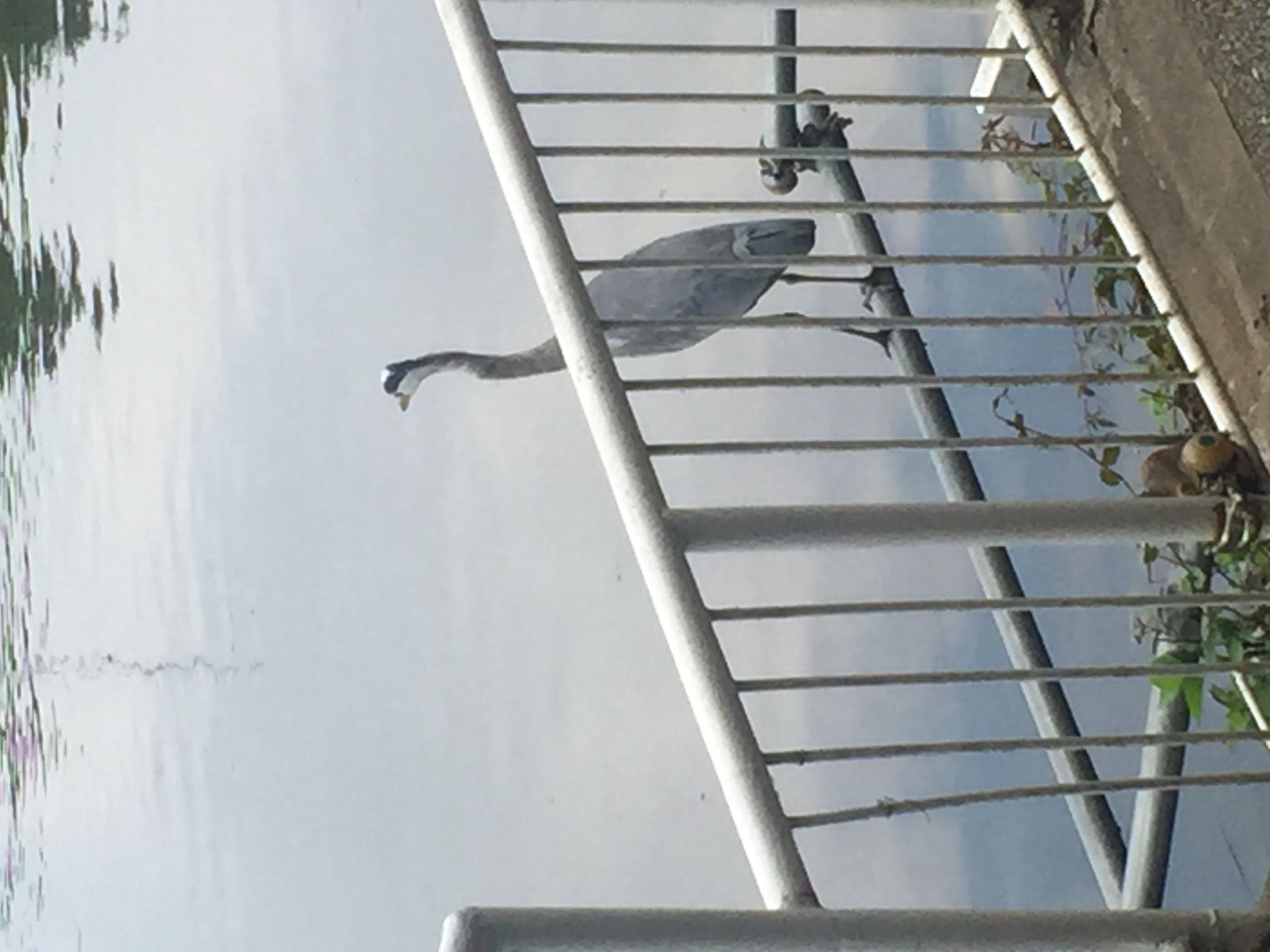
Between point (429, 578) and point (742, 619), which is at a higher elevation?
point (429, 578)

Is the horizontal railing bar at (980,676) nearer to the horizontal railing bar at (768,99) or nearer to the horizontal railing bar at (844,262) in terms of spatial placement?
the horizontal railing bar at (844,262)

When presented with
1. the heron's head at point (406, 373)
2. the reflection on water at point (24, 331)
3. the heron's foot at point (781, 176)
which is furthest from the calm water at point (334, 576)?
the heron's foot at point (781, 176)

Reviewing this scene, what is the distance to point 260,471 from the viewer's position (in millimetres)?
1439

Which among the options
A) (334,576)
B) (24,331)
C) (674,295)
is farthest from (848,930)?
(24,331)

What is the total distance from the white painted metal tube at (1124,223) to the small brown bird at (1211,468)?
15mm

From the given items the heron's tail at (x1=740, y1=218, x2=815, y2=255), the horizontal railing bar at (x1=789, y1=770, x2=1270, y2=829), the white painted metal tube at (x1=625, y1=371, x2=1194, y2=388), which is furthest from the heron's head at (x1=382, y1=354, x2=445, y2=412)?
the horizontal railing bar at (x1=789, y1=770, x2=1270, y2=829)

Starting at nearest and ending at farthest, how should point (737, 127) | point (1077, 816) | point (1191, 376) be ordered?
point (1191, 376), point (1077, 816), point (737, 127)

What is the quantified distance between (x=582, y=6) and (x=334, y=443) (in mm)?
644

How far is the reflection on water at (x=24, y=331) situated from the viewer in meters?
1.34

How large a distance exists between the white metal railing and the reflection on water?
743 millimetres

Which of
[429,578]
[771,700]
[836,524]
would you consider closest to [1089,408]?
[771,700]

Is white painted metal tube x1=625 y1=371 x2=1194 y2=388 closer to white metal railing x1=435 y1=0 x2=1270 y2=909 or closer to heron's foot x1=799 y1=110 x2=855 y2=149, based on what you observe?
white metal railing x1=435 y1=0 x2=1270 y2=909

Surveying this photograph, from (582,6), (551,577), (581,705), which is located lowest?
(581,705)

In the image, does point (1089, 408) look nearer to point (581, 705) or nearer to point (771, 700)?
point (771, 700)
